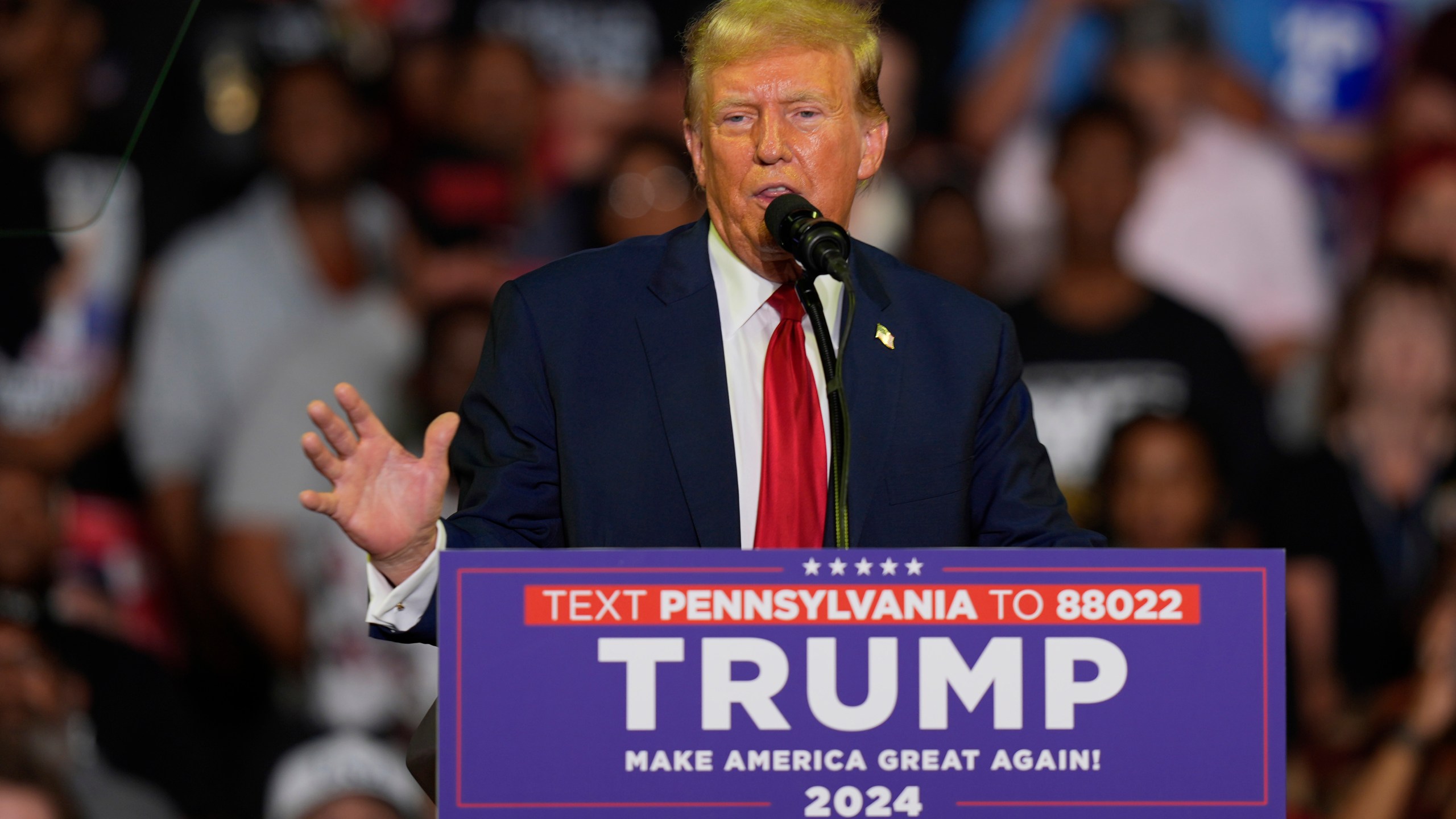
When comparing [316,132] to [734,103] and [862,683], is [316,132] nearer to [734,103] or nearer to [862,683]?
[734,103]

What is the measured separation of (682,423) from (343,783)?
2112 millimetres

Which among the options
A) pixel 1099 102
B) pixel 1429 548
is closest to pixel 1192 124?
pixel 1099 102

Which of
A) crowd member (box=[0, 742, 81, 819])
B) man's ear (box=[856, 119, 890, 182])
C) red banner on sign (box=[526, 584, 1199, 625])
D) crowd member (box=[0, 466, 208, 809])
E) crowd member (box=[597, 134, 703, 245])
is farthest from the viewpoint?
crowd member (box=[597, 134, 703, 245])

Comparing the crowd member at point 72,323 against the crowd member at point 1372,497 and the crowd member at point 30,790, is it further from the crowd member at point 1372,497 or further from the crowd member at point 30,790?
the crowd member at point 1372,497

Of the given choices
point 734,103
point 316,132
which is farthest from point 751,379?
point 316,132

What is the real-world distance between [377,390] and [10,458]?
979 millimetres

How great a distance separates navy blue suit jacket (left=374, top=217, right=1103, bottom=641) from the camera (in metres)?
1.81

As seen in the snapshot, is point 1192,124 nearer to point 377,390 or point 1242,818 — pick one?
point 377,390

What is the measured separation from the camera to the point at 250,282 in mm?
4492

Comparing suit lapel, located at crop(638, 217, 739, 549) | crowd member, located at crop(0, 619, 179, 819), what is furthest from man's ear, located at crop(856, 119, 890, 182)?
crowd member, located at crop(0, 619, 179, 819)

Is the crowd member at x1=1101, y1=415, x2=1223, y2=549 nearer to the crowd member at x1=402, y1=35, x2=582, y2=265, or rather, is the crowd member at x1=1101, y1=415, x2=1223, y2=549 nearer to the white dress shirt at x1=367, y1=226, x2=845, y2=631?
the crowd member at x1=402, y1=35, x2=582, y2=265

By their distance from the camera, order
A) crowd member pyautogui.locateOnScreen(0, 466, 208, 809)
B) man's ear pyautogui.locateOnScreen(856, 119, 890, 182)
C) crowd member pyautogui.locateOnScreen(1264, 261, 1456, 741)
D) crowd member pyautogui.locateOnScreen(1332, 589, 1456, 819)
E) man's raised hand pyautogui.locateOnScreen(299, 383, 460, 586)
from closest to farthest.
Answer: man's raised hand pyautogui.locateOnScreen(299, 383, 460, 586) → man's ear pyautogui.locateOnScreen(856, 119, 890, 182) → crowd member pyautogui.locateOnScreen(1332, 589, 1456, 819) → crowd member pyautogui.locateOnScreen(0, 466, 208, 809) → crowd member pyautogui.locateOnScreen(1264, 261, 1456, 741)

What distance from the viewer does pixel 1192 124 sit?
15.5 ft

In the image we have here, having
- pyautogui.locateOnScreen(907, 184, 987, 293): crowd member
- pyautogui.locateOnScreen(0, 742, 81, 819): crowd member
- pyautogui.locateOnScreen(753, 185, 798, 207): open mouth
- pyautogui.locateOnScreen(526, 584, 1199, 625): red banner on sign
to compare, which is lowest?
pyautogui.locateOnScreen(0, 742, 81, 819): crowd member
